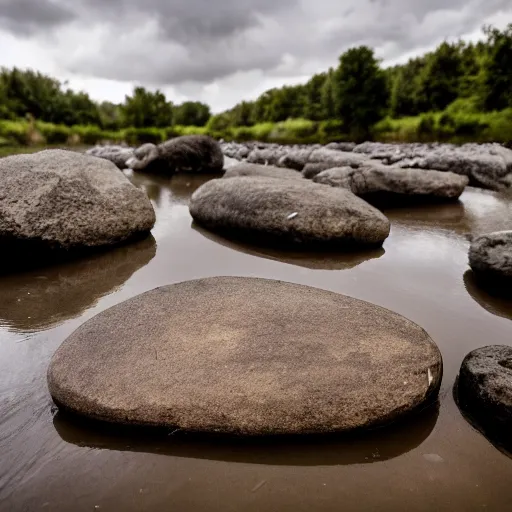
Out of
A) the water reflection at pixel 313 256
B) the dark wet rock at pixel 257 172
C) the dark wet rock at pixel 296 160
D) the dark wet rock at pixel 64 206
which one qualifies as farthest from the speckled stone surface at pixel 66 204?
the dark wet rock at pixel 296 160

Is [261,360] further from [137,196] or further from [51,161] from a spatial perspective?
[51,161]

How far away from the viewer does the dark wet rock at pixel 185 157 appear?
24.4 ft

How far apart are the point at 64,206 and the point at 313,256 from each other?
5.80ft

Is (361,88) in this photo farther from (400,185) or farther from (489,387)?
(489,387)

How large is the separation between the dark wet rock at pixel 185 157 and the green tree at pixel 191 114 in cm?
3422

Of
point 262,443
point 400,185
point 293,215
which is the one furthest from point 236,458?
point 400,185

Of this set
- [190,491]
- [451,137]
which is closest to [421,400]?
[190,491]

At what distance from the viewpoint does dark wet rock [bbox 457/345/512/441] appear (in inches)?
47.2

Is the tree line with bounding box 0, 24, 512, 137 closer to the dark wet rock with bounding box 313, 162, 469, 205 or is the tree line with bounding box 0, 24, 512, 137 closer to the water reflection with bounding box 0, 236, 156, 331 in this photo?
the dark wet rock with bounding box 313, 162, 469, 205

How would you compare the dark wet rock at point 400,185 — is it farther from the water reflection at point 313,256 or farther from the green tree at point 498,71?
the green tree at point 498,71

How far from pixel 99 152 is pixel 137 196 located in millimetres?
8554

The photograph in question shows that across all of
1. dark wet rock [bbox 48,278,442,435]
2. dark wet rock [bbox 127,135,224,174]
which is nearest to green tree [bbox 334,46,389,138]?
dark wet rock [bbox 127,135,224,174]

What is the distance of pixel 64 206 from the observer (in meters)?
2.66

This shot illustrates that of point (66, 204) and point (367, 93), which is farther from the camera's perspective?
point (367, 93)
